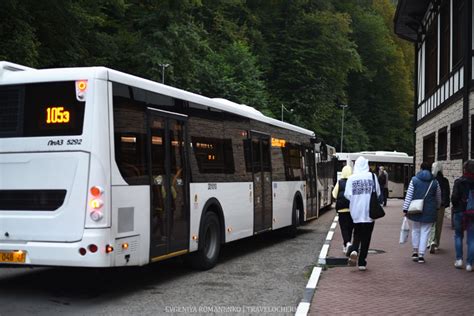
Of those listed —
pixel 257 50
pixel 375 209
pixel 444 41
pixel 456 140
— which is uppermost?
pixel 257 50

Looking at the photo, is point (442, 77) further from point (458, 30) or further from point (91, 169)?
point (91, 169)

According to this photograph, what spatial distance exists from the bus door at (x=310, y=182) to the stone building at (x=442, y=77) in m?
4.36

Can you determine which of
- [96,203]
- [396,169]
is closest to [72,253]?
[96,203]

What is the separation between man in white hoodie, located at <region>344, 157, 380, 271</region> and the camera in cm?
962

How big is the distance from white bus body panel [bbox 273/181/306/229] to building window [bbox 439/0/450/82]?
9808 mm

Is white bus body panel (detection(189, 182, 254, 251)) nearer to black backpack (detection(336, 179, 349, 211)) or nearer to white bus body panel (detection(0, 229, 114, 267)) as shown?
black backpack (detection(336, 179, 349, 211))

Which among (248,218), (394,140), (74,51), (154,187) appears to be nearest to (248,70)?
(74,51)

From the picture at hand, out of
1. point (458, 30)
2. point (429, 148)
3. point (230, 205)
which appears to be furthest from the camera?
point (429, 148)

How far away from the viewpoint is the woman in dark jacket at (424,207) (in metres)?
10.3

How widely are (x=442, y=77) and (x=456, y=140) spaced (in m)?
4.21

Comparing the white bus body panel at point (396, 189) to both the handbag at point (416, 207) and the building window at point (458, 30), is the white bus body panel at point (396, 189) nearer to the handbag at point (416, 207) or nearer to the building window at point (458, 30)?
the building window at point (458, 30)

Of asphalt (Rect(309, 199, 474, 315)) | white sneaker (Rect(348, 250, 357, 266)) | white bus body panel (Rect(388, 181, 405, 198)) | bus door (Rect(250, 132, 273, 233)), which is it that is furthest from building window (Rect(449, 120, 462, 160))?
white bus body panel (Rect(388, 181, 405, 198))

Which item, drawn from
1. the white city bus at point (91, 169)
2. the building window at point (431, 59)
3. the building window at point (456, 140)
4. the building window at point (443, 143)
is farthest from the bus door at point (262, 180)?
the building window at point (431, 59)

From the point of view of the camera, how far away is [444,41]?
74.2ft
